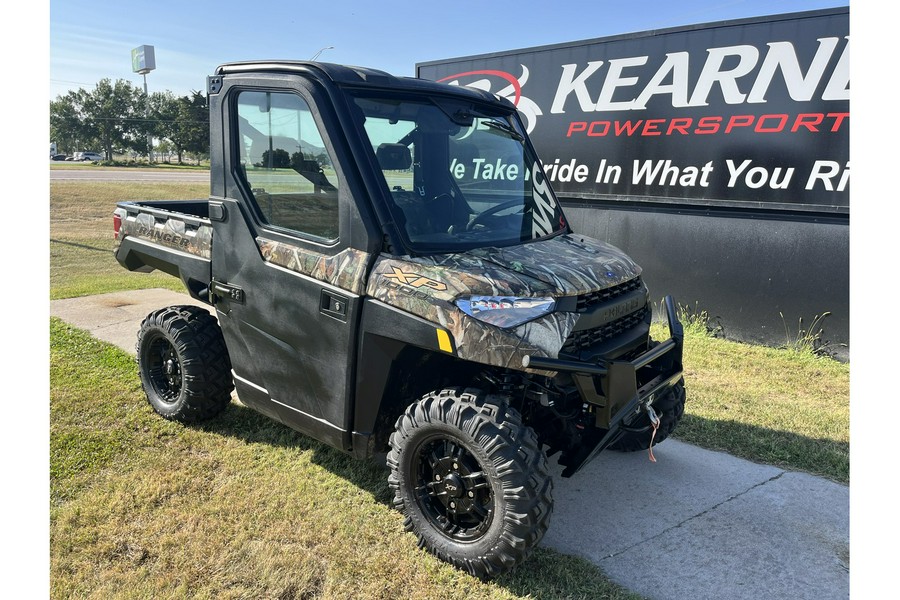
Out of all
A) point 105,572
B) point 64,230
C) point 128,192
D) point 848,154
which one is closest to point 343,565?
point 105,572

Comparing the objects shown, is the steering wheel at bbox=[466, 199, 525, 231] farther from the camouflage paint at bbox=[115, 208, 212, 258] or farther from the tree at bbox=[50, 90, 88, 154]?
the tree at bbox=[50, 90, 88, 154]

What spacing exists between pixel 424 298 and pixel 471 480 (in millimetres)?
879

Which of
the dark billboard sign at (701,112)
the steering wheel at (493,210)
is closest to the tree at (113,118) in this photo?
the dark billboard sign at (701,112)

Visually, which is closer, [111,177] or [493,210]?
[493,210]

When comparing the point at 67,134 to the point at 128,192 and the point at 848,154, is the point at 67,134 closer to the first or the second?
the point at 128,192

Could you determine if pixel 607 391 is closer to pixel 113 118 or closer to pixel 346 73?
pixel 346 73

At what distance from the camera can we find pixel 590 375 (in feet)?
9.78

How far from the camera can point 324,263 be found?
Answer: 133 inches

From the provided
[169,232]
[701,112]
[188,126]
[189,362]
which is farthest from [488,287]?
[188,126]

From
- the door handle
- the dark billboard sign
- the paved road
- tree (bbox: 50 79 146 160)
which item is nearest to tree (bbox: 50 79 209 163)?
tree (bbox: 50 79 146 160)

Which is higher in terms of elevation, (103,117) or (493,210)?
(103,117)

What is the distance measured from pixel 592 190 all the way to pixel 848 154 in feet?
9.07

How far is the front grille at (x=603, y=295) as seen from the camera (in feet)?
10.4

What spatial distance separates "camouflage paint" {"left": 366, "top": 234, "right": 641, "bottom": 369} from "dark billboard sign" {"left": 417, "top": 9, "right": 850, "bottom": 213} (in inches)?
174
